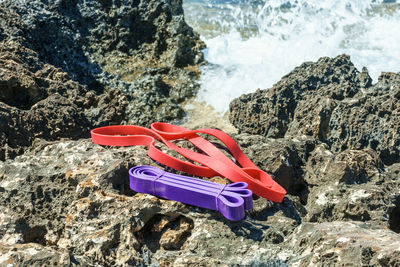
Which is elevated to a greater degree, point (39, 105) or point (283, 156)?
point (39, 105)

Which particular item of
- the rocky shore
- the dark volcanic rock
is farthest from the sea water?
the rocky shore

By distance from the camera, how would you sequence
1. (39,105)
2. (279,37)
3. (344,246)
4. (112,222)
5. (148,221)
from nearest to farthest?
(344,246) < (112,222) < (148,221) < (39,105) < (279,37)

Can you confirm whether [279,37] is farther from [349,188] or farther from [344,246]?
[344,246]

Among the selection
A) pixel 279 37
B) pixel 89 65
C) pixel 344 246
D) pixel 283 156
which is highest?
pixel 344 246

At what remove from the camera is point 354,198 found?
2.52m

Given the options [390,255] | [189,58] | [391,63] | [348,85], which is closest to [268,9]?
[391,63]

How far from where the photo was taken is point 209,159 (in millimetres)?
2586

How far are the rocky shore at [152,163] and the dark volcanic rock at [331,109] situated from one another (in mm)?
11

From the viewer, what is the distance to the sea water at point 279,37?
6.62 metres

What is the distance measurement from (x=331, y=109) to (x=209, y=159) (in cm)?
175

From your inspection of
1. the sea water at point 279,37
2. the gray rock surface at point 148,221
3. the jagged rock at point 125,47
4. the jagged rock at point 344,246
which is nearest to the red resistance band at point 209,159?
the gray rock surface at point 148,221

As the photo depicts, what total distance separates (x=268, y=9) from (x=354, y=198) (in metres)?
11.0

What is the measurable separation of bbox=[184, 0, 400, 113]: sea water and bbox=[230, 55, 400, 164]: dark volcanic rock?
1.32 m

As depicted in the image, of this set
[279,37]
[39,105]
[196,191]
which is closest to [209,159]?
[196,191]
